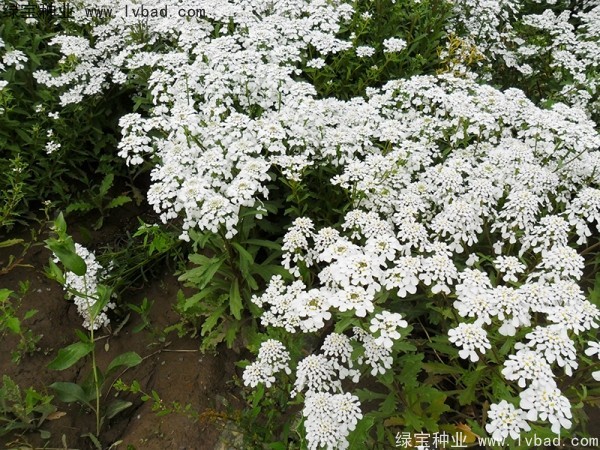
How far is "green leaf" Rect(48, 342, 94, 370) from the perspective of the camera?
3.58 metres

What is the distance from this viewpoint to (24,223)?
15.4ft

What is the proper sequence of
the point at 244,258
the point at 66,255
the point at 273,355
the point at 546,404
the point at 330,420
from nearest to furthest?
the point at 546,404 → the point at 330,420 → the point at 273,355 → the point at 66,255 → the point at 244,258

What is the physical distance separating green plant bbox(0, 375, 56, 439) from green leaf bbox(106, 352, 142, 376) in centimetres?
46

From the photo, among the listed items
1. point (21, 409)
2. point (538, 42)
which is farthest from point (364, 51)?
point (21, 409)

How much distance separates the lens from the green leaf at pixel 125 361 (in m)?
3.85

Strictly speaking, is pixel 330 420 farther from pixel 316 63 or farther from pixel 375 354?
pixel 316 63

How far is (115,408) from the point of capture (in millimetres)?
3807

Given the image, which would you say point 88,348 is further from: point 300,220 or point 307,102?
point 307,102

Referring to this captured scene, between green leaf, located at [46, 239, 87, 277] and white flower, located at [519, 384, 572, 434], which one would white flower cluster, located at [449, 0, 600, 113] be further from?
green leaf, located at [46, 239, 87, 277]

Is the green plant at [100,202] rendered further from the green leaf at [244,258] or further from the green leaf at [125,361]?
the green leaf at [244,258]

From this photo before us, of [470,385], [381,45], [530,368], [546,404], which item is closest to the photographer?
[546,404]

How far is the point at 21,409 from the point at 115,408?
0.65 m

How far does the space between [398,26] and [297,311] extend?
362 centimetres

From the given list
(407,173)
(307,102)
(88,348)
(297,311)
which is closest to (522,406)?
(297,311)
